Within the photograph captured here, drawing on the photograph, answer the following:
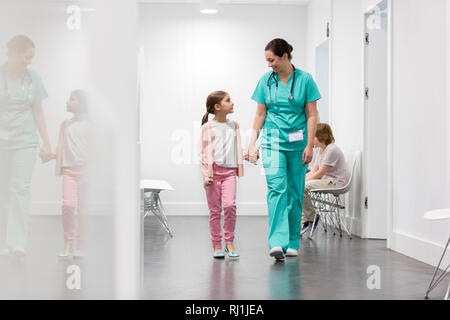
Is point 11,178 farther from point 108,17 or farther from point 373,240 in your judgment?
point 373,240

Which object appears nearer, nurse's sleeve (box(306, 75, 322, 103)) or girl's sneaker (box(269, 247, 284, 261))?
girl's sneaker (box(269, 247, 284, 261))

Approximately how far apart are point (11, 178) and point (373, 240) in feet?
15.8

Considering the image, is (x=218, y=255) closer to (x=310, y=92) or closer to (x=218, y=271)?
(x=218, y=271)

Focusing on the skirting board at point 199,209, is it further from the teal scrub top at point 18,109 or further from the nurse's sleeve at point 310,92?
the teal scrub top at point 18,109

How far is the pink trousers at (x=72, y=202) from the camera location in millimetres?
655

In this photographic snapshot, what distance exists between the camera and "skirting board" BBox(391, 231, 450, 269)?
11.9 feet

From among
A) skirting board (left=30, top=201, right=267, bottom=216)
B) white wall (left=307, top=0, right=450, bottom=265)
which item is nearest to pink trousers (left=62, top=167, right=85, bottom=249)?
white wall (left=307, top=0, right=450, bottom=265)

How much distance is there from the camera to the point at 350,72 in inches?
226

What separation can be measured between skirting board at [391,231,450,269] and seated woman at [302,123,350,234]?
2.96 ft

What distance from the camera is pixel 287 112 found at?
3.82 m

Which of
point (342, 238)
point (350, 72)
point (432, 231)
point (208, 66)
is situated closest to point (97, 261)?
point (432, 231)

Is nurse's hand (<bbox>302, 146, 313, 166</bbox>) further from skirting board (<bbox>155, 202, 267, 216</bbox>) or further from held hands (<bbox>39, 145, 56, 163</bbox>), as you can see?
skirting board (<bbox>155, 202, 267, 216</bbox>)

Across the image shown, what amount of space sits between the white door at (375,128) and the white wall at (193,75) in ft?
8.39

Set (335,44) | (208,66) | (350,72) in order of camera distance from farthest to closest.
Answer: (208,66)
(335,44)
(350,72)
